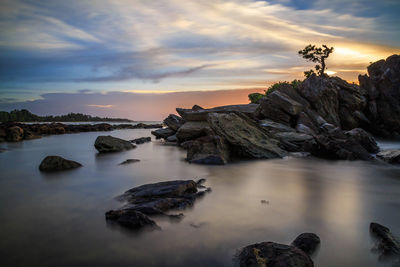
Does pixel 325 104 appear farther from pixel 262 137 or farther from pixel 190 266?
pixel 190 266

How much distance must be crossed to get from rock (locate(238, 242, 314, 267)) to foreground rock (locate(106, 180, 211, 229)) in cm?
129

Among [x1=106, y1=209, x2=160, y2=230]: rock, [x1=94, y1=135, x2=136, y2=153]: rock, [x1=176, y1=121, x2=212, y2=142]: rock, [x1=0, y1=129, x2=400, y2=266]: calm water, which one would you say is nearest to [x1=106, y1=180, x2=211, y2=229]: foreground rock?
[x1=106, y1=209, x2=160, y2=230]: rock

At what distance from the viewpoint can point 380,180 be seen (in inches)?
241

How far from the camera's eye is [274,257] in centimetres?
210

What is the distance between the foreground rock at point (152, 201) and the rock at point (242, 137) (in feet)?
16.2

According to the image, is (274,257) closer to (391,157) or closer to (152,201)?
(152,201)

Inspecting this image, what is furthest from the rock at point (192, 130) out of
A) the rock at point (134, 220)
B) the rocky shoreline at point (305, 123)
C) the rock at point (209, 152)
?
the rock at point (134, 220)

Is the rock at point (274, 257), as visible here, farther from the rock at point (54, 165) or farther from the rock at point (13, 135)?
the rock at point (13, 135)

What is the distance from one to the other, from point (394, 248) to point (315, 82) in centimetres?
2023

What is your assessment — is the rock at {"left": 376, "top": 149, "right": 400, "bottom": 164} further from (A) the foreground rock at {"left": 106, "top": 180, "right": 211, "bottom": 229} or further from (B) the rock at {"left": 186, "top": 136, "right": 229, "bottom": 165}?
(A) the foreground rock at {"left": 106, "top": 180, "right": 211, "bottom": 229}

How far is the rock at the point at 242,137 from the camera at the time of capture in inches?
381

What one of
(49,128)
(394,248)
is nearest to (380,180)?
(394,248)

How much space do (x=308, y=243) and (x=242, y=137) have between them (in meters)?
→ 7.62

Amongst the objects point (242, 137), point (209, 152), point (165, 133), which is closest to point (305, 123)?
point (242, 137)
